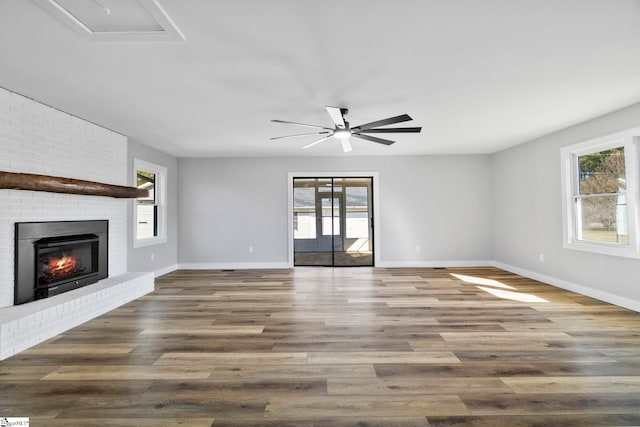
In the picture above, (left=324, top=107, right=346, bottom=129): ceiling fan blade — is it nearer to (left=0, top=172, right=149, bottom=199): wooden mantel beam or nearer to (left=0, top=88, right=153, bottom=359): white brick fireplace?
(left=0, top=172, right=149, bottom=199): wooden mantel beam

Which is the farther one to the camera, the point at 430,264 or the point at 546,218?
the point at 430,264

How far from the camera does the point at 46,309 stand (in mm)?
3090

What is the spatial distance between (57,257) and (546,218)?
6980 millimetres

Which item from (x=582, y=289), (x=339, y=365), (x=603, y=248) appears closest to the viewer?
(x=339, y=365)

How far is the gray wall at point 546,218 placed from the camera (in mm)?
3992

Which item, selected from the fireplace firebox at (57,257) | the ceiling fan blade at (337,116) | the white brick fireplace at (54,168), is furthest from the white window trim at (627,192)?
the fireplace firebox at (57,257)

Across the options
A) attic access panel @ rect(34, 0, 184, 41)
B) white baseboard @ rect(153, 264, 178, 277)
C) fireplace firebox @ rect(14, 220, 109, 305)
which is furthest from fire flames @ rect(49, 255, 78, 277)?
attic access panel @ rect(34, 0, 184, 41)

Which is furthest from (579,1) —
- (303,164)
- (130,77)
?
(303,164)

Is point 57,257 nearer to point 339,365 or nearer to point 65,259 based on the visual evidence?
point 65,259

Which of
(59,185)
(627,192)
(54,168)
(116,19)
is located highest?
(116,19)

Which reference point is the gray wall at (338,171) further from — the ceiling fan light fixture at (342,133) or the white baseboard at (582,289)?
the ceiling fan light fixture at (342,133)

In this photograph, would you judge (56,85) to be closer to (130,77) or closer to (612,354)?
(130,77)

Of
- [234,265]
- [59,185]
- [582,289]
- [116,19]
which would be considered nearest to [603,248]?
[582,289]

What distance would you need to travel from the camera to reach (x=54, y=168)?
12.4 feet
